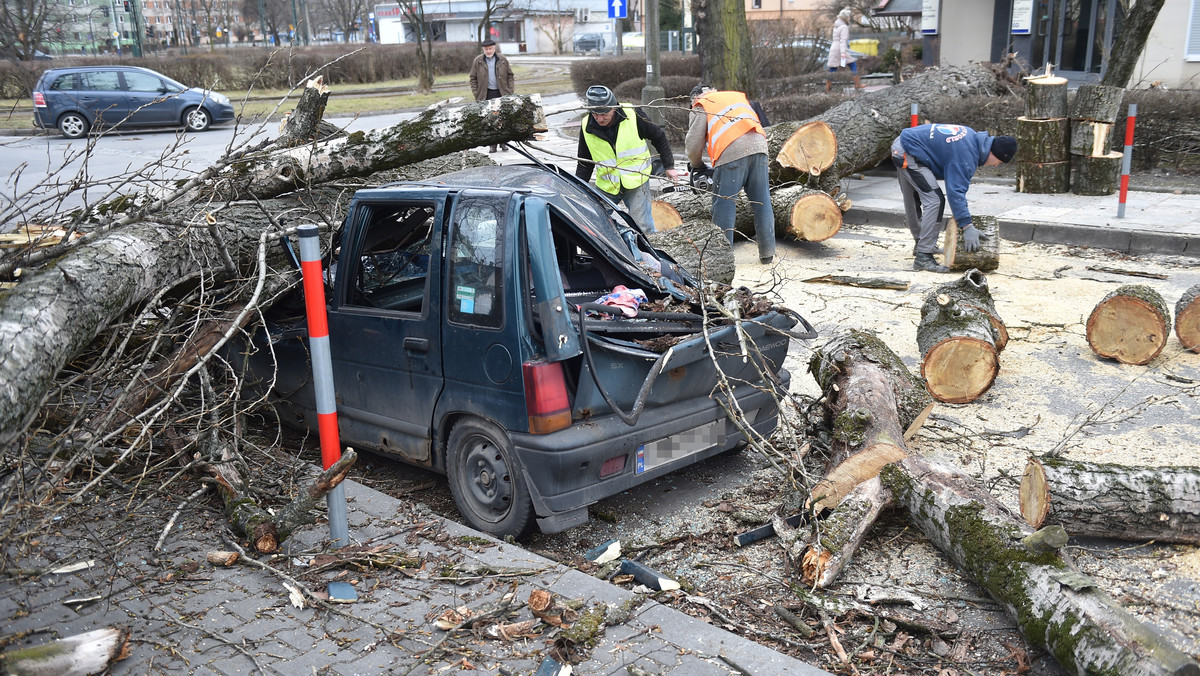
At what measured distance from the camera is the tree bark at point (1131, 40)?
1212 cm

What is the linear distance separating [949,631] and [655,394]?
1554mm

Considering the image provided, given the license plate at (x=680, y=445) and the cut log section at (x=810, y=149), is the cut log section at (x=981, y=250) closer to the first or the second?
the cut log section at (x=810, y=149)

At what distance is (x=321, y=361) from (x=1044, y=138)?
33.8ft

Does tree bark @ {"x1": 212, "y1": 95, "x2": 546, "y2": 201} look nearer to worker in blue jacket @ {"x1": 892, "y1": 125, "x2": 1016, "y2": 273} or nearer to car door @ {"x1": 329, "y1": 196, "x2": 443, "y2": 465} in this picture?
car door @ {"x1": 329, "y1": 196, "x2": 443, "y2": 465}

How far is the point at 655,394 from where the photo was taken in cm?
421

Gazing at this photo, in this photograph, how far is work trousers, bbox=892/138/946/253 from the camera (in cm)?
855

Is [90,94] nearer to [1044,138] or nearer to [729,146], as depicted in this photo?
[729,146]

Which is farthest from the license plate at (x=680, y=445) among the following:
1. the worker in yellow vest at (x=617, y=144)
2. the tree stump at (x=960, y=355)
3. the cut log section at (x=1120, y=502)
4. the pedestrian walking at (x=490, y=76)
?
the pedestrian walking at (x=490, y=76)

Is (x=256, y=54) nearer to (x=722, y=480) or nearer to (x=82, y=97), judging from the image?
(x=82, y=97)

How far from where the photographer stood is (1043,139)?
1135cm

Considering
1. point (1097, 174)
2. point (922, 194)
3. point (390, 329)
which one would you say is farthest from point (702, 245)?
point (1097, 174)

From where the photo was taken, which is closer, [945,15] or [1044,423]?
[1044,423]

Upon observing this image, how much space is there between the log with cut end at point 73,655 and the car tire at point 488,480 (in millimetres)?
1546

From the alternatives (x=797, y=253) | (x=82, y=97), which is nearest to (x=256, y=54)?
(x=82, y=97)
